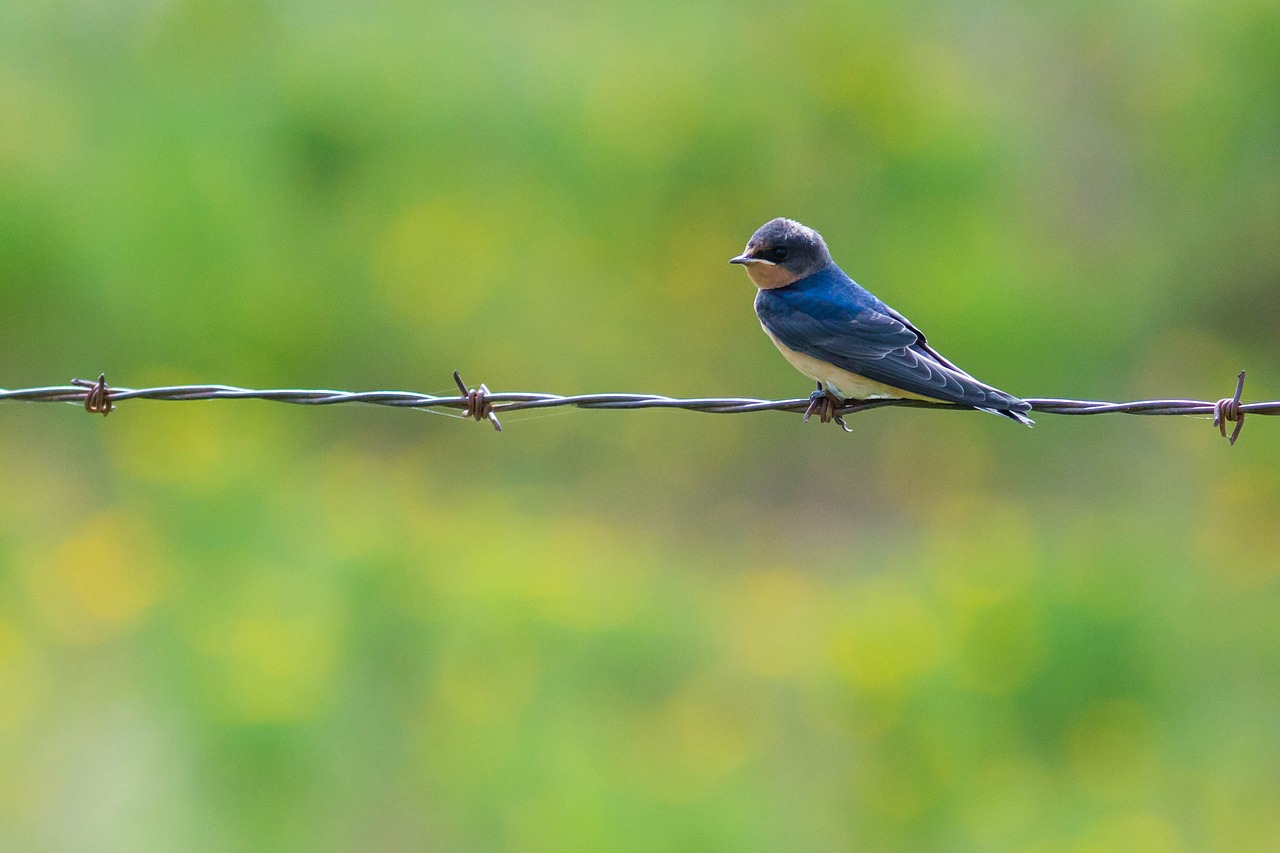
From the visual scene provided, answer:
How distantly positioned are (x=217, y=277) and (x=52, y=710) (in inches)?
130

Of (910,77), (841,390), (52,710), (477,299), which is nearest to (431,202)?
(477,299)

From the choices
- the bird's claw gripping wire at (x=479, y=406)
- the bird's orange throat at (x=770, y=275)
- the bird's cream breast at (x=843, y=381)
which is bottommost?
the bird's claw gripping wire at (x=479, y=406)

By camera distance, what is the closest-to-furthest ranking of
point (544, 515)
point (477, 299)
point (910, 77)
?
1. point (544, 515)
2. point (477, 299)
3. point (910, 77)

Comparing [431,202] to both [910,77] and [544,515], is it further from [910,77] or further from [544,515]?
[910,77]

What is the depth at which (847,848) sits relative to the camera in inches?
254

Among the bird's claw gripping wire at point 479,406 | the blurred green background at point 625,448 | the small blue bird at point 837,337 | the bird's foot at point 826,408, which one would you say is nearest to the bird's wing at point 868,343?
the small blue bird at point 837,337

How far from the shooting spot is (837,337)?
465cm

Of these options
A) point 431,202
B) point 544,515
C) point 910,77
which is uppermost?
point 910,77

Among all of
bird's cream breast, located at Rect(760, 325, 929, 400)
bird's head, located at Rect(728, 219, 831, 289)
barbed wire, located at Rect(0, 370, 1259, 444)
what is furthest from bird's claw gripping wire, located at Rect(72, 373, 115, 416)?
bird's head, located at Rect(728, 219, 831, 289)

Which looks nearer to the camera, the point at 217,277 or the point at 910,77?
the point at 217,277

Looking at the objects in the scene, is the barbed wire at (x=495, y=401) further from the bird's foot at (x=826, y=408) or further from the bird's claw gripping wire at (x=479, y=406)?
the bird's foot at (x=826, y=408)

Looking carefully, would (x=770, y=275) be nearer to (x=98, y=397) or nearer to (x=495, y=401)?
(x=495, y=401)

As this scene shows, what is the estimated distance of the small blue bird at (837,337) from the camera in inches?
167

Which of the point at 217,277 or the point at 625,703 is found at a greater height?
the point at 217,277
